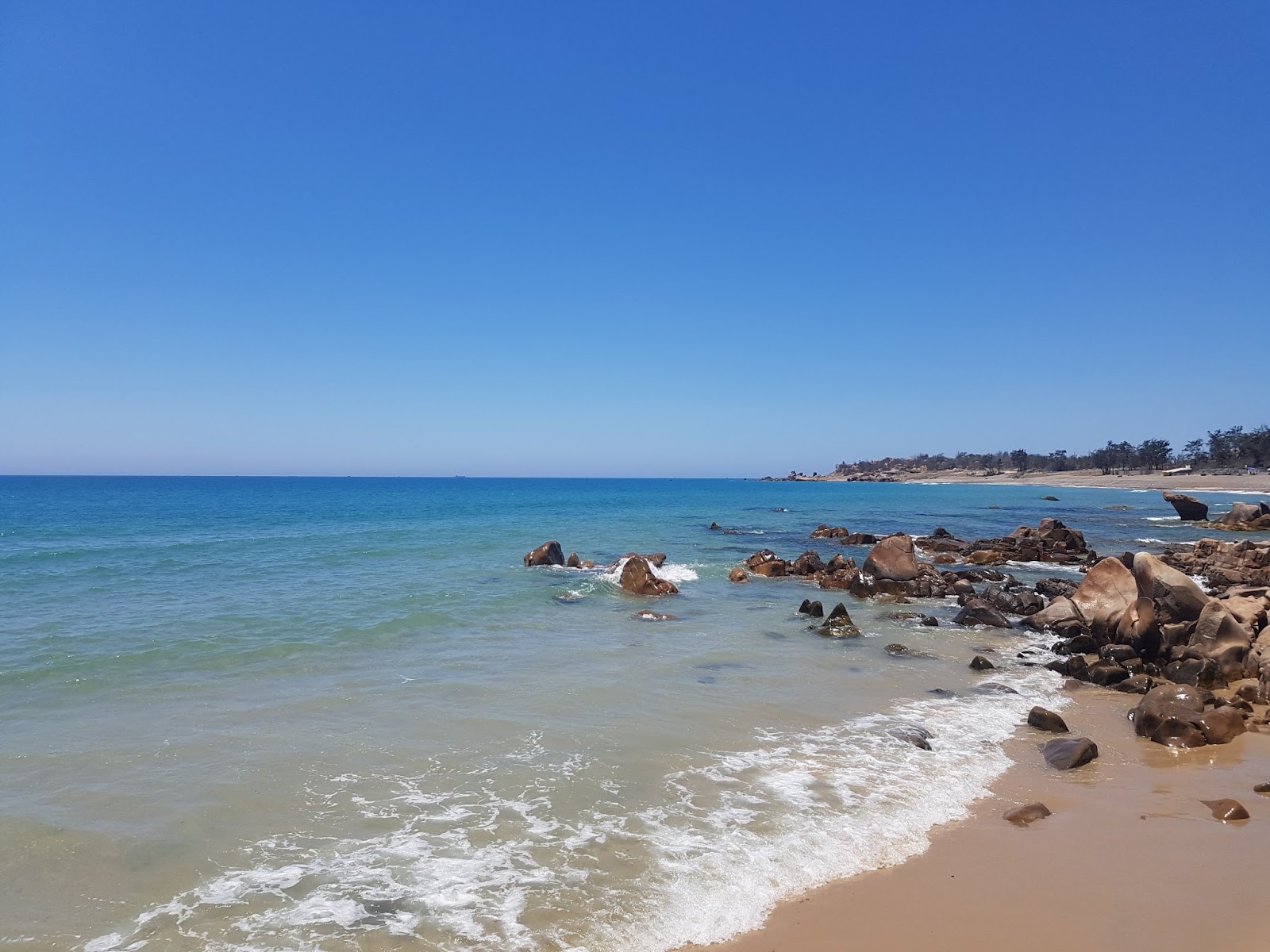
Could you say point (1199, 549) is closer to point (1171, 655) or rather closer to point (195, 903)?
point (1171, 655)

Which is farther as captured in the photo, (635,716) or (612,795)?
(635,716)

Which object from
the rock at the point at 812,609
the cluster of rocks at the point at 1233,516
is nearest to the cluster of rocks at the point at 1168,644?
the rock at the point at 812,609

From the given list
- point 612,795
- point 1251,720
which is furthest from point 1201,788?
point 612,795

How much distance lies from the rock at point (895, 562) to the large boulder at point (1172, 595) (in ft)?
25.1

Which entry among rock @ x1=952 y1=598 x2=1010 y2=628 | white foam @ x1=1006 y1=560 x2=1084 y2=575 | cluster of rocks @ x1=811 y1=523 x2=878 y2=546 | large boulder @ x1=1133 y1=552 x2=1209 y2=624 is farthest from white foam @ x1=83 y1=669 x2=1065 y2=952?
cluster of rocks @ x1=811 y1=523 x2=878 y2=546

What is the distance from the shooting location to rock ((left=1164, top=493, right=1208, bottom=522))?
156ft

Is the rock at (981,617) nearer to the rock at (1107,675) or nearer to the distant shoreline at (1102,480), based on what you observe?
the rock at (1107,675)

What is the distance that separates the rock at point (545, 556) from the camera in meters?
26.3

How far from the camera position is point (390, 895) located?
5699 mm

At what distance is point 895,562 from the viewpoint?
22.8 m

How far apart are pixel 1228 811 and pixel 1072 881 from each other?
261 centimetres

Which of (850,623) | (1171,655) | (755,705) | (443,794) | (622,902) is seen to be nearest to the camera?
(622,902)

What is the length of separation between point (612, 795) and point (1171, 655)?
1200 cm

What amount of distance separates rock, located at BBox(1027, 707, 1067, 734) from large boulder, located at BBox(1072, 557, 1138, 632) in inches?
242
